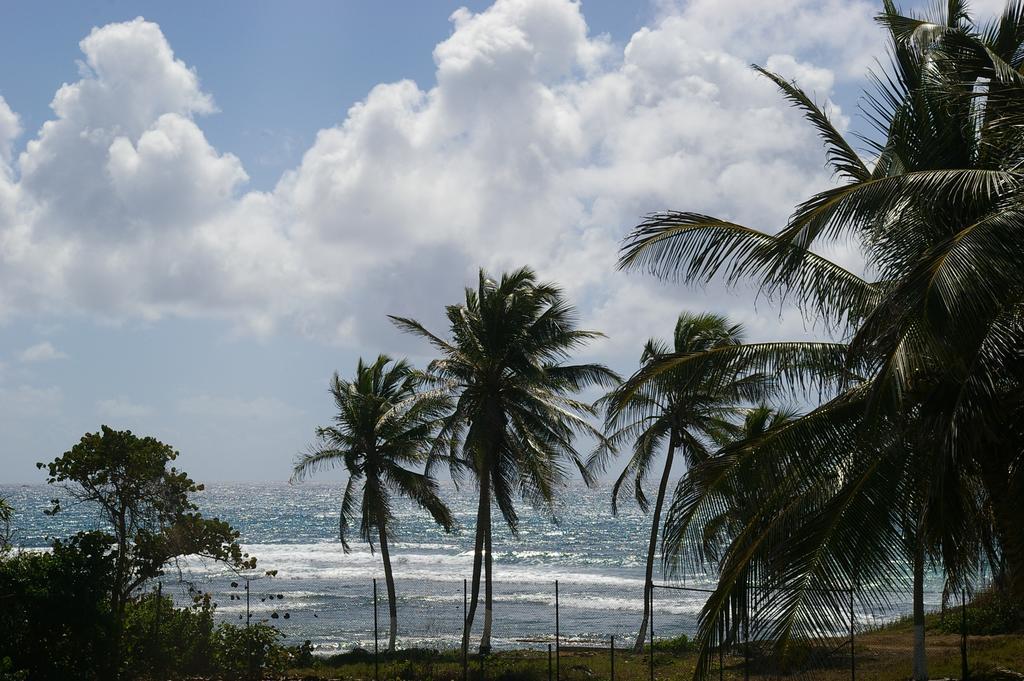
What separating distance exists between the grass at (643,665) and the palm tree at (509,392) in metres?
2.41

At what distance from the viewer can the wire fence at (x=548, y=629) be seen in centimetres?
1031

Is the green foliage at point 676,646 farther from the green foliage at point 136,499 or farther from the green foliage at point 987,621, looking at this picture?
the green foliage at point 136,499

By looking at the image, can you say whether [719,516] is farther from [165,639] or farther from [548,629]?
[548,629]

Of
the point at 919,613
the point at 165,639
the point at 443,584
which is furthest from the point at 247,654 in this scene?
the point at 443,584

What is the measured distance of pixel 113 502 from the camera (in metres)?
22.1

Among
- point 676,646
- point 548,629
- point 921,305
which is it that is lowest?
point 548,629

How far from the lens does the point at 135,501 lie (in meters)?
22.2

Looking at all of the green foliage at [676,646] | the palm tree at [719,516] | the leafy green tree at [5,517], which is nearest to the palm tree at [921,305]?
the palm tree at [719,516]

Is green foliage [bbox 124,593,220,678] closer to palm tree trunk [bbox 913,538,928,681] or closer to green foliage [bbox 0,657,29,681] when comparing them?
green foliage [bbox 0,657,29,681]

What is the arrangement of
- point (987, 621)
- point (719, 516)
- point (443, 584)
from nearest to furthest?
1. point (719, 516)
2. point (987, 621)
3. point (443, 584)

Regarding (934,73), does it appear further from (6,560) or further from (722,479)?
(6,560)

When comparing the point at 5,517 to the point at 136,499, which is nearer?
the point at 5,517

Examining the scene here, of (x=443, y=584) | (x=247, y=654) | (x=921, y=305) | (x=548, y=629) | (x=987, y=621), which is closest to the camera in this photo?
(x=921, y=305)

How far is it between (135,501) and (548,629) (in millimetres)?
21985
